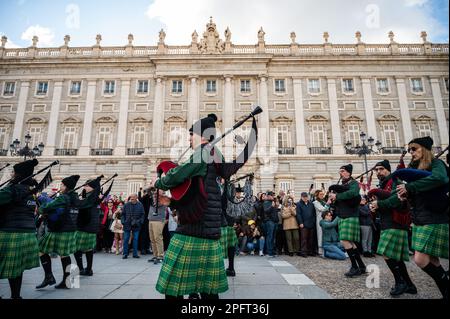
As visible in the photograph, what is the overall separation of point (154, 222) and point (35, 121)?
1023 inches

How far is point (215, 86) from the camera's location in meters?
28.0

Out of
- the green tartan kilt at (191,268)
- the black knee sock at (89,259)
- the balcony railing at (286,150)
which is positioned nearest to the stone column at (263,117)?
the balcony railing at (286,150)

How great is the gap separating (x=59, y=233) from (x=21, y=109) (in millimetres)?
29108

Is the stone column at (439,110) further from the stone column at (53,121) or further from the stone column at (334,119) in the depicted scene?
the stone column at (53,121)

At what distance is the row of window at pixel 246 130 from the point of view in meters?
26.6

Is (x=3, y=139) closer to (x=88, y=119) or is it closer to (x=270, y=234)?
(x=88, y=119)

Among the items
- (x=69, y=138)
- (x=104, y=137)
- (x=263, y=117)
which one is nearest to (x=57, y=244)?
(x=263, y=117)

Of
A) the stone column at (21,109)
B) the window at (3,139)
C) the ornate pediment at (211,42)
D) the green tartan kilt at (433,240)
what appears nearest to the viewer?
the green tartan kilt at (433,240)

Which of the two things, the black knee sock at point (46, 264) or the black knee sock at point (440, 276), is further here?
the black knee sock at point (46, 264)

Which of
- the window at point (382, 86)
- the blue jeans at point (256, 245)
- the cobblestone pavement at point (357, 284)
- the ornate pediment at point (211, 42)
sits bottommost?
the cobblestone pavement at point (357, 284)

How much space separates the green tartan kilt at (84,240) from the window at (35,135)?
25.9 metres

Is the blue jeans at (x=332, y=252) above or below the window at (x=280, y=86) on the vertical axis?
below

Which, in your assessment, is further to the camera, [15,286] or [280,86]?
[280,86]
